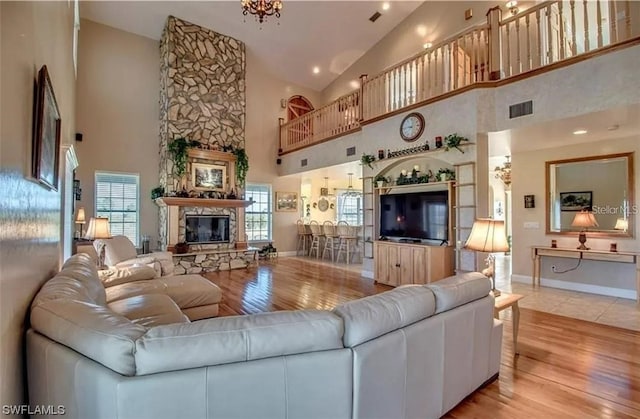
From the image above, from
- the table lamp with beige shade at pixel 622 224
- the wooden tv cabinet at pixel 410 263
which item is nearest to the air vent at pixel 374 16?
the wooden tv cabinet at pixel 410 263

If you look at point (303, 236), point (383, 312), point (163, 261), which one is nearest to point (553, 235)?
point (383, 312)

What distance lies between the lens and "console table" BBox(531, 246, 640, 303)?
456cm

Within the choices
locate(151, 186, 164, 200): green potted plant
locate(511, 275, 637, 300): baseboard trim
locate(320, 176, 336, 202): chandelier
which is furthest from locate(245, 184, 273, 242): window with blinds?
locate(511, 275, 637, 300): baseboard trim

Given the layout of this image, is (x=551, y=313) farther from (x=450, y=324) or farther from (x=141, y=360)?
(x=141, y=360)

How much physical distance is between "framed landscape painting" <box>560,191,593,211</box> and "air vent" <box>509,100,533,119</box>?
6.84ft

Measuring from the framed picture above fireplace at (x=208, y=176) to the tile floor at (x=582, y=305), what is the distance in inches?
253

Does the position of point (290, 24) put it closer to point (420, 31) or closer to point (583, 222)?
point (420, 31)

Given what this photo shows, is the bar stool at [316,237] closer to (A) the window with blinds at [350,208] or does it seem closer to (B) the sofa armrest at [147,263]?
(A) the window with blinds at [350,208]

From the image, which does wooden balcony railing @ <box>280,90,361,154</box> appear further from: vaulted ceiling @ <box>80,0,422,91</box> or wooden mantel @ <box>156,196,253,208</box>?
wooden mantel @ <box>156,196,253,208</box>

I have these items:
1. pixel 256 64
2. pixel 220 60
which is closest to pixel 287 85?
pixel 256 64

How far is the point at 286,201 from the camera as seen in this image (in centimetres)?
985

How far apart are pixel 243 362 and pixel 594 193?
6.31 m

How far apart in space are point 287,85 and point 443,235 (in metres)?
6.92

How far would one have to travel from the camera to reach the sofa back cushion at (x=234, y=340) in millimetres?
1116
